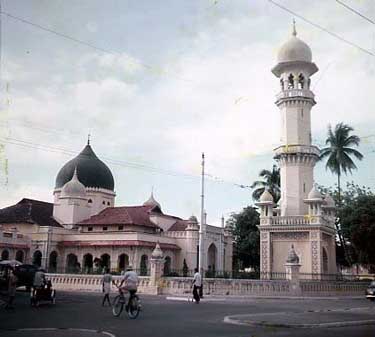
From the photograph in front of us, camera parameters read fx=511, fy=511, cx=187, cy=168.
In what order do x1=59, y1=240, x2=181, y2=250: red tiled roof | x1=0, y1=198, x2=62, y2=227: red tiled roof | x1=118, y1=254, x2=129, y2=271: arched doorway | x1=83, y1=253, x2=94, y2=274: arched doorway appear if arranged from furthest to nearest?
x1=0, y1=198, x2=62, y2=227: red tiled roof < x1=83, y1=253, x2=94, y2=274: arched doorway < x1=118, y1=254, x2=129, y2=271: arched doorway < x1=59, y1=240, x2=181, y2=250: red tiled roof

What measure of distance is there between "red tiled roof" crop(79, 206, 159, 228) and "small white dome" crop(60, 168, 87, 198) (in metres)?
2.80

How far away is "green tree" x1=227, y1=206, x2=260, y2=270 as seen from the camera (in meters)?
54.2

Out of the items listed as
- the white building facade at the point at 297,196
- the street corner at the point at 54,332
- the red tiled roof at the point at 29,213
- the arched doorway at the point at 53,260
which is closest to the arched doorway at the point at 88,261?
the arched doorway at the point at 53,260

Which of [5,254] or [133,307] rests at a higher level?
[5,254]

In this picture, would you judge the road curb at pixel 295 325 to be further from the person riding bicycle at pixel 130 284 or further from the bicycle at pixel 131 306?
the person riding bicycle at pixel 130 284

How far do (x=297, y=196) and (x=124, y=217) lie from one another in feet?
56.2

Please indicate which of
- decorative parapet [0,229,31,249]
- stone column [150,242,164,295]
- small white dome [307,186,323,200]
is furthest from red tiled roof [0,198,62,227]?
small white dome [307,186,323,200]

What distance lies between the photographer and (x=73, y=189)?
52438mm

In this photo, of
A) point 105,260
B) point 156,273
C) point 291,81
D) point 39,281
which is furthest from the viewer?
point 105,260

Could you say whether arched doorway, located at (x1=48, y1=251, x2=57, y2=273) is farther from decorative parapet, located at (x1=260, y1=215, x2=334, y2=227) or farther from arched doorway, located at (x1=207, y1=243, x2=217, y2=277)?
decorative parapet, located at (x1=260, y1=215, x2=334, y2=227)

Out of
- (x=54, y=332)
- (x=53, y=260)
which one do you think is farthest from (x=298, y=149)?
(x=54, y=332)

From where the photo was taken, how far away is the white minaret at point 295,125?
136 feet

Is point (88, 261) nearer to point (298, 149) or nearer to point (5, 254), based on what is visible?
point (5, 254)

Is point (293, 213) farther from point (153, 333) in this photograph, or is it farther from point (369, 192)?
point (153, 333)
